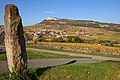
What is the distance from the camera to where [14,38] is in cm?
1121

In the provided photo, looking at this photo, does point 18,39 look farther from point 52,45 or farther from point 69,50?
point 52,45

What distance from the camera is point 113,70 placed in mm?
13891

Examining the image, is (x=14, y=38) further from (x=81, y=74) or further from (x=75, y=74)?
(x=81, y=74)

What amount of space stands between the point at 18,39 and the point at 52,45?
28237 mm

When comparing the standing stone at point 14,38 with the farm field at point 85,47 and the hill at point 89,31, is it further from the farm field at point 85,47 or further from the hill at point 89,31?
the hill at point 89,31

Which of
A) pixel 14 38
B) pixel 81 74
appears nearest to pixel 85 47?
pixel 81 74

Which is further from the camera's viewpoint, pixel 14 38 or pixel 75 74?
pixel 75 74

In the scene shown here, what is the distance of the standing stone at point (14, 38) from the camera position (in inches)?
441

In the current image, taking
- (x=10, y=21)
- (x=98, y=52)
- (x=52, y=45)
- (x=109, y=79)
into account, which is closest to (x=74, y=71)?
(x=109, y=79)

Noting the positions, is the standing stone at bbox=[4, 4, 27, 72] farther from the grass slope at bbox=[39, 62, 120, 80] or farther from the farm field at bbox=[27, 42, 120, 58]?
the farm field at bbox=[27, 42, 120, 58]

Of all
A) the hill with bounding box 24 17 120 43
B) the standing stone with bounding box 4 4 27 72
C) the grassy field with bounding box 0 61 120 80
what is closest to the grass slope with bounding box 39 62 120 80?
the grassy field with bounding box 0 61 120 80

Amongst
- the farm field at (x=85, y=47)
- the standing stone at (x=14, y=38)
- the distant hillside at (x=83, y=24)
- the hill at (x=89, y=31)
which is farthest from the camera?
the distant hillside at (x=83, y=24)

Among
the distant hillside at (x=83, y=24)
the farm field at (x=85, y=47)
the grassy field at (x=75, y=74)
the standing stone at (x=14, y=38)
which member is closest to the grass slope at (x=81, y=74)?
the grassy field at (x=75, y=74)

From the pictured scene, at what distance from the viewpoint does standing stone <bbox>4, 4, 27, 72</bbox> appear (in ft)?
36.7
